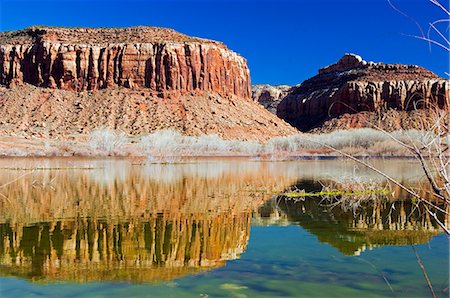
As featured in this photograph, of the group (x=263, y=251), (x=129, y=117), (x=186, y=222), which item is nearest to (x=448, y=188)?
(x=263, y=251)

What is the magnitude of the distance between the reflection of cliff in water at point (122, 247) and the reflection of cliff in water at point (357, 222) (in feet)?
5.67

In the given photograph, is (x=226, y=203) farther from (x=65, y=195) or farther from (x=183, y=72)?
(x=183, y=72)

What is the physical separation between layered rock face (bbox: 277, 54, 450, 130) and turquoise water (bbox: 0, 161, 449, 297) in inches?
3346

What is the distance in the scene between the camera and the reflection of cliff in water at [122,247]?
8.38 metres

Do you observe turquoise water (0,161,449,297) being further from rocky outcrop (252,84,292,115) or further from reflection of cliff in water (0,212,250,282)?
rocky outcrop (252,84,292,115)

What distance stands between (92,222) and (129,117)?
240 feet

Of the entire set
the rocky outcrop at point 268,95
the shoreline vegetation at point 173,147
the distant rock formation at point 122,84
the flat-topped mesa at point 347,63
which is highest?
the flat-topped mesa at point 347,63

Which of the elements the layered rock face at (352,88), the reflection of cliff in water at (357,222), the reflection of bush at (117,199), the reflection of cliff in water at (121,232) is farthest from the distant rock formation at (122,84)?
the reflection of cliff in water at (357,222)

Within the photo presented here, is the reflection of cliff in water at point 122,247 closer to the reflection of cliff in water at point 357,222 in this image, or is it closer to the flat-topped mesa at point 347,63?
the reflection of cliff in water at point 357,222

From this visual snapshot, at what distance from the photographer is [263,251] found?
384 inches

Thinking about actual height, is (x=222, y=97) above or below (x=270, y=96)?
below

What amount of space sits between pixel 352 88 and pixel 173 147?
217ft

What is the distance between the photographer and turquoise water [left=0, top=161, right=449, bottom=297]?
291 inches

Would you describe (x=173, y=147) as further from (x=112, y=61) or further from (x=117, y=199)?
(x=117, y=199)
